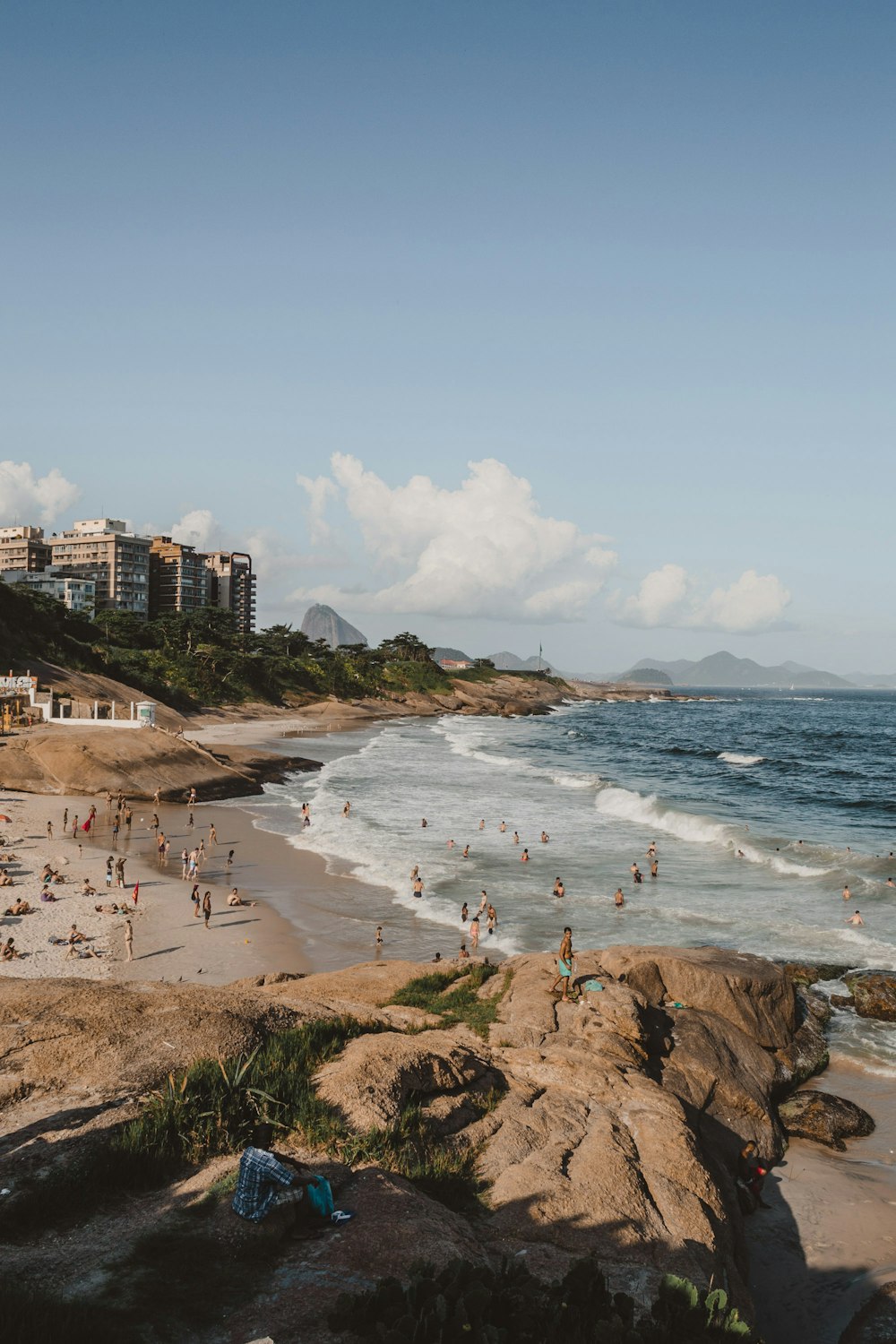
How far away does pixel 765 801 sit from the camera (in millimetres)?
57000

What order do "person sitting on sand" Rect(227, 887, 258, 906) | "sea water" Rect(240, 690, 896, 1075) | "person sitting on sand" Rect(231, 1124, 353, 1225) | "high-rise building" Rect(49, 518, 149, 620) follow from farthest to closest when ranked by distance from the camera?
"high-rise building" Rect(49, 518, 149, 620)
"person sitting on sand" Rect(227, 887, 258, 906)
"sea water" Rect(240, 690, 896, 1075)
"person sitting on sand" Rect(231, 1124, 353, 1225)

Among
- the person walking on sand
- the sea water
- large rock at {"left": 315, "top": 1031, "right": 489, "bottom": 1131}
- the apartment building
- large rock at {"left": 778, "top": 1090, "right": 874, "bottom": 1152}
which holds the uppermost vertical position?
the apartment building

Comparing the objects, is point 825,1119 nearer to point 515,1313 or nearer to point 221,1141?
point 515,1313

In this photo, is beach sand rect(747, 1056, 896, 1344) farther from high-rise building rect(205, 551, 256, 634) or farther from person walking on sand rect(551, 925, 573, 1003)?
high-rise building rect(205, 551, 256, 634)

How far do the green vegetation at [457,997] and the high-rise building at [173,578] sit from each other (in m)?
155

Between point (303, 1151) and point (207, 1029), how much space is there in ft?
10.1

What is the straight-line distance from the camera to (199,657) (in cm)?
11288

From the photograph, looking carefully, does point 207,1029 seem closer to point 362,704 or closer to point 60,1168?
point 60,1168

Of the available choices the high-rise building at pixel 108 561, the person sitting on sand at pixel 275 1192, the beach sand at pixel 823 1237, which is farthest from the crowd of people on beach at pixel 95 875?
the high-rise building at pixel 108 561

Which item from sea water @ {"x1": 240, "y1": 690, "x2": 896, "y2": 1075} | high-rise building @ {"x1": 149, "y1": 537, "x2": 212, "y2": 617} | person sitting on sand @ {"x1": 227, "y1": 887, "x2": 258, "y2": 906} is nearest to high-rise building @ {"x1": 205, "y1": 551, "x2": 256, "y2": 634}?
high-rise building @ {"x1": 149, "y1": 537, "x2": 212, "y2": 617}

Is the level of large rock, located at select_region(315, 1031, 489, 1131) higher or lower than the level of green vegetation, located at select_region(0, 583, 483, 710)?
lower

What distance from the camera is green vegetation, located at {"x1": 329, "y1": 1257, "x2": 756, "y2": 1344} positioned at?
659cm

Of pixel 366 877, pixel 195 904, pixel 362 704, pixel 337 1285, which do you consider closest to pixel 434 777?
pixel 366 877

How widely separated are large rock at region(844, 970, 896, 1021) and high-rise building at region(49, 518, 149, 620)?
5868 inches
